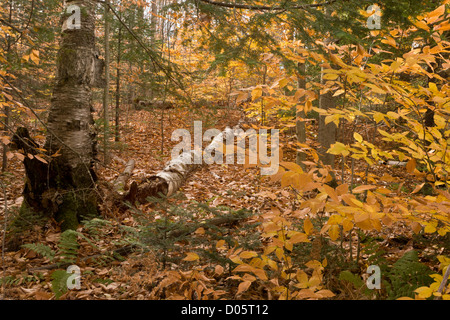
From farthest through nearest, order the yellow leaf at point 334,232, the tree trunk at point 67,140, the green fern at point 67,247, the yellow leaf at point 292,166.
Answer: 1. the tree trunk at point 67,140
2. the green fern at point 67,247
3. the yellow leaf at point 334,232
4. the yellow leaf at point 292,166

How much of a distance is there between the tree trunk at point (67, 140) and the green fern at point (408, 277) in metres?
3.73

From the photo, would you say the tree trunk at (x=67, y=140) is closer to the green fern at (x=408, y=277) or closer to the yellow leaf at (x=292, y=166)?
the yellow leaf at (x=292, y=166)

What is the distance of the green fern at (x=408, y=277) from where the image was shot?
205 centimetres

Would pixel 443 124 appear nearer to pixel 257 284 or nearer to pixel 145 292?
pixel 257 284

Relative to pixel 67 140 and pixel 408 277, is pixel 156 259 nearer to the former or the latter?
pixel 408 277

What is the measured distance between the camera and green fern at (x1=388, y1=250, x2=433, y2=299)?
2053 millimetres

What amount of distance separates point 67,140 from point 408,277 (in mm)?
4331

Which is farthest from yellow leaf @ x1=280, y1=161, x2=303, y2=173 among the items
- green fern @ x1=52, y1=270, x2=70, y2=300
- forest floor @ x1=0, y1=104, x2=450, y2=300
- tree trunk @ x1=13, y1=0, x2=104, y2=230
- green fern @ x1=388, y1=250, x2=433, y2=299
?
tree trunk @ x1=13, y1=0, x2=104, y2=230

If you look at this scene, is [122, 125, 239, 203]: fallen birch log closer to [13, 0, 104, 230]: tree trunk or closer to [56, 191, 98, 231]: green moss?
[56, 191, 98, 231]: green moss

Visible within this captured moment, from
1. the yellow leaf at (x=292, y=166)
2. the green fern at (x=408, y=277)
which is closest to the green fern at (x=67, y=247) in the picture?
the yellow leaf at (x=292, y=166)

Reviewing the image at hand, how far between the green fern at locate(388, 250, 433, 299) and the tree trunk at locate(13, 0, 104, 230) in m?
3.73
